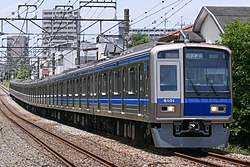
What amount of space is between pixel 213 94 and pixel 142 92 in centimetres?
190

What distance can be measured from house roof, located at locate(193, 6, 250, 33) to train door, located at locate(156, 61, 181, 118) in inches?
702

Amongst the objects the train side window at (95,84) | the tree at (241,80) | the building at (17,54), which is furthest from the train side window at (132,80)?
the building at (17,54)

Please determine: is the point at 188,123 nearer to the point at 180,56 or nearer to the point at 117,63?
the point at 180,56

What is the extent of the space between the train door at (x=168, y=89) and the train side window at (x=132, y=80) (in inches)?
67.7

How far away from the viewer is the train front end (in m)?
13.1

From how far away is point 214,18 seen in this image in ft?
103

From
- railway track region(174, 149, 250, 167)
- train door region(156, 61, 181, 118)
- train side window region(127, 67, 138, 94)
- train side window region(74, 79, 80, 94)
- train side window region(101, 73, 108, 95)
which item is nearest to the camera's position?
railway track region(174, 149, 250, 167)

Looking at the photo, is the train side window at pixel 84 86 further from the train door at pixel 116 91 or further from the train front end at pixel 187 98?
the train front end at pixel 187 98

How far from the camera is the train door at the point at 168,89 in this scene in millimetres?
13117

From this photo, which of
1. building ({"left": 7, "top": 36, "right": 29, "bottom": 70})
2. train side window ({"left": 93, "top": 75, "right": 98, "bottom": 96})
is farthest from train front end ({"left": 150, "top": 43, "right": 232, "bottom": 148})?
building ({"left": 7, "top": 36, "right": 29, "bottom": 70})

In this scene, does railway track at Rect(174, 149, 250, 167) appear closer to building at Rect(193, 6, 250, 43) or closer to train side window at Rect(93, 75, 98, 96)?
train side window at Rect(93, 75, 98, 96)

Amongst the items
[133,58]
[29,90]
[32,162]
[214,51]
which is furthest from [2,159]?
[29,90]

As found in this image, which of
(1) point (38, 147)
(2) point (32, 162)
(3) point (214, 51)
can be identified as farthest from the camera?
(1) point (38, 147)

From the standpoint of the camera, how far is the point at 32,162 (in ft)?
41.6
